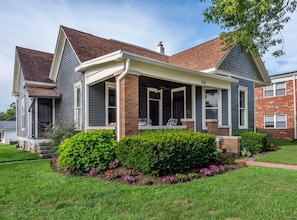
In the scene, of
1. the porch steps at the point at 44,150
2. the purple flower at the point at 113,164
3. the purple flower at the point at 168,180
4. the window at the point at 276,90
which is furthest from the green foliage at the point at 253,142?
the window at the point at 276,90

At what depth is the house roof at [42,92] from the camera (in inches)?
449

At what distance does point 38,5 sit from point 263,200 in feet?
39.7

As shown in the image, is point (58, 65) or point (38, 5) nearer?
point (38, 5)

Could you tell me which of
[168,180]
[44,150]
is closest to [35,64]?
[44,150]

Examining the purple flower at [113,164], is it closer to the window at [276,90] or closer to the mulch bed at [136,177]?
the mulch bed at [136,177]

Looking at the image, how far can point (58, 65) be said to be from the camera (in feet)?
41.8

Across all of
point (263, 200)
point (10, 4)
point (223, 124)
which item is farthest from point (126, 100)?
point (10, 4)

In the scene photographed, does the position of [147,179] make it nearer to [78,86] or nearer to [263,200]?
[263,200]

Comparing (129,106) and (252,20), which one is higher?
(252,20)

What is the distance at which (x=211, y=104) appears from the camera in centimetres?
1155

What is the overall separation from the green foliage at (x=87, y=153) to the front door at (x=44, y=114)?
227 inches

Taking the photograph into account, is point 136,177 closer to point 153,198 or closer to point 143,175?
point 143,175

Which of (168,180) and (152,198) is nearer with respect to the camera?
(152,198)

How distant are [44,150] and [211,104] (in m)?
8.11
